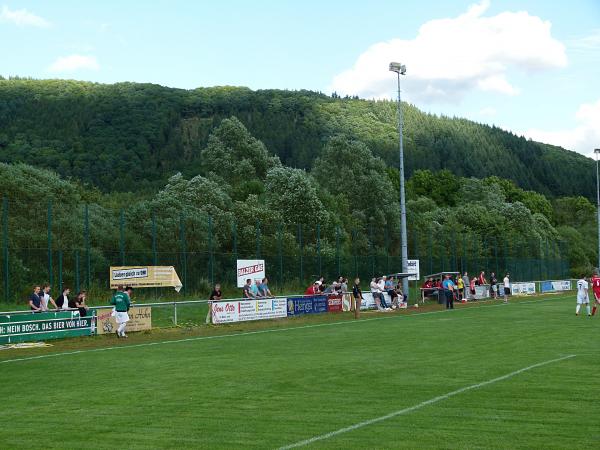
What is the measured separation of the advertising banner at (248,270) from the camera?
4103 cm

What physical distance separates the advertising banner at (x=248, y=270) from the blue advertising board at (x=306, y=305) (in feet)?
9.06

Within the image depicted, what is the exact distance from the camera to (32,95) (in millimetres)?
136125

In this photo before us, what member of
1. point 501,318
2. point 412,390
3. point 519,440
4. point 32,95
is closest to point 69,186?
point 501,318

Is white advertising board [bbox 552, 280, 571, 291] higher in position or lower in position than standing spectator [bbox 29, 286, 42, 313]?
lower

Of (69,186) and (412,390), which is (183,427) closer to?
(412,390)

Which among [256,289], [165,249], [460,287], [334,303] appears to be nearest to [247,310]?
[256,289]

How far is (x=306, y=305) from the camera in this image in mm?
40844

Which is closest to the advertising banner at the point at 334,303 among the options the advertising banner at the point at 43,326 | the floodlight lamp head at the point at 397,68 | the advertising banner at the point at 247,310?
the advertising banner at the point at 247,310

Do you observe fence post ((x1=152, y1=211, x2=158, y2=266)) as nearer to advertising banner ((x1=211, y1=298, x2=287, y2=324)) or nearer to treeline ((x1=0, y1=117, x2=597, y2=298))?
treeline ((x1=0, y1=117, x2=597, y2=298))

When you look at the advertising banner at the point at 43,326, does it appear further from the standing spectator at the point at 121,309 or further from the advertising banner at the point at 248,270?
the advertising banner at the point at 248,270

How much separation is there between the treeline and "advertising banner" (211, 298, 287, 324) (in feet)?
19.6

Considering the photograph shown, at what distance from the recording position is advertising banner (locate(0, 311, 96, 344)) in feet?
84.2

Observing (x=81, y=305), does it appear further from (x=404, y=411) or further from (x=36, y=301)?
(x=404, y=411)

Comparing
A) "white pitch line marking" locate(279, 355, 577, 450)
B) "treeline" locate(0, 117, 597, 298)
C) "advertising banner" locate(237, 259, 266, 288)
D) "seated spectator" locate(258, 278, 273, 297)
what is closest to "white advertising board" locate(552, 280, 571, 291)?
"treeline" locate(0, 117, 597, 298)
